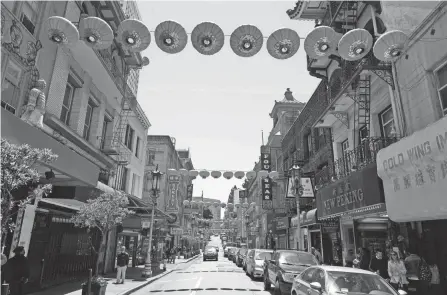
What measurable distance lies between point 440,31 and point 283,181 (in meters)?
25.9

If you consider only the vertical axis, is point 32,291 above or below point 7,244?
below

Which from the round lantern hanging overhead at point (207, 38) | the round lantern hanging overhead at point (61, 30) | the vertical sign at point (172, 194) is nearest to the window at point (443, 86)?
the round lantern hanging overhead at point (207, 38)

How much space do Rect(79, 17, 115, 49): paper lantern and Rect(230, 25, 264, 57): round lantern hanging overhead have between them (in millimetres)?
3500

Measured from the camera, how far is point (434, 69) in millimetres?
10227

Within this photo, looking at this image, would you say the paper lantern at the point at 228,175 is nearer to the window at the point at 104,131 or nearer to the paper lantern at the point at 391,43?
the window at the point at 104,131

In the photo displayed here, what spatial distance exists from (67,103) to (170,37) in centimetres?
952

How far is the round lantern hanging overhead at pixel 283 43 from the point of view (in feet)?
27.9

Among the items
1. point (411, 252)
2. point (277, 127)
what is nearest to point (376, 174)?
point (411, 252)

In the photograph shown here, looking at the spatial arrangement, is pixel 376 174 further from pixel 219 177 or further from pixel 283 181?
pixel 283 181


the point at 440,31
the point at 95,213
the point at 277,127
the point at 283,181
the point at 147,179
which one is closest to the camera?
the point at 440,31

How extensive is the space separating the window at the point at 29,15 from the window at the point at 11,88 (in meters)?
1.75

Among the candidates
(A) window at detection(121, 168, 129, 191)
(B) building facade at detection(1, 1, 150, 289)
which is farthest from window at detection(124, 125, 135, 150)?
(A) window at detection(121, 168, 129, 191)

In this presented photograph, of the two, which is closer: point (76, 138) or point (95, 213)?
point (95, 213)

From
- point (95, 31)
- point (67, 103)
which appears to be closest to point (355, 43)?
point (95, 31)
